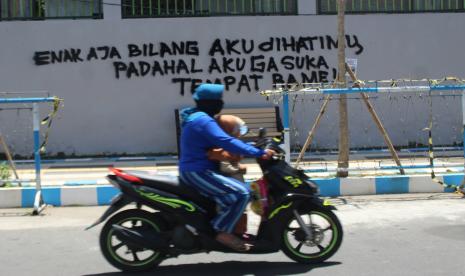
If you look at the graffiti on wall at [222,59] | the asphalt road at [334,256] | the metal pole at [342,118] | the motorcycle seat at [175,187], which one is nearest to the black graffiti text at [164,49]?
the graffiti on wall at [222,59]

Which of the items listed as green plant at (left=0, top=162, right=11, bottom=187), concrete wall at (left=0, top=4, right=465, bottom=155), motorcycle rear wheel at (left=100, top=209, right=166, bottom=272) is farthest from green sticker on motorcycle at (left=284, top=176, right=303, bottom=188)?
concrete wall at (left=0, top=4, right=465, bottom=155)

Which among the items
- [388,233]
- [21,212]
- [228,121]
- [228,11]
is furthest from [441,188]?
[228,11]

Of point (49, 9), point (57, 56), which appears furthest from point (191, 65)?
point (49, 9)

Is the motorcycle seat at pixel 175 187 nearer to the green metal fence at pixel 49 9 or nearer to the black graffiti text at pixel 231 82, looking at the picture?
the black graffiti text at pixel 231 82

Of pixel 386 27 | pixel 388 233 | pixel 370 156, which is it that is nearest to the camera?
pixel 388 233

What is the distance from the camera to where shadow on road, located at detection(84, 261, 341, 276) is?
5.25m

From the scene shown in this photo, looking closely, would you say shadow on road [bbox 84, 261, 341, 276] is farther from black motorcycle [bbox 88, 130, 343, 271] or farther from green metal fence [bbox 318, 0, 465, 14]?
green metal fence [bbox 318, 0, 465, 14]

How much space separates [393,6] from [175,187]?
1125 centimetres

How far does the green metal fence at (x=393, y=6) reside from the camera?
48.3ft

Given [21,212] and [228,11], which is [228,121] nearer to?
[21,212]

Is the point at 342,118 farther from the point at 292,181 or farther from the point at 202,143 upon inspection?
the point at 202,143

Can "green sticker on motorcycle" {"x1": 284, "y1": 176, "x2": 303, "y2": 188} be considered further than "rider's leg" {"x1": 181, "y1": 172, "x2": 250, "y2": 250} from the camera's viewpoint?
Yes

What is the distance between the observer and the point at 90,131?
46.2 feet

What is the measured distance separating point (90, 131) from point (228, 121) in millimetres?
9190
